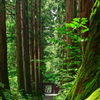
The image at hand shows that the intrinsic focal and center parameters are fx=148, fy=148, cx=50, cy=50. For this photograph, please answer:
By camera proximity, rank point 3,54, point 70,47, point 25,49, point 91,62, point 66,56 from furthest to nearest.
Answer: point 25,49 < point 66,56 < point 3,54 < point 70,47 < point 91,62

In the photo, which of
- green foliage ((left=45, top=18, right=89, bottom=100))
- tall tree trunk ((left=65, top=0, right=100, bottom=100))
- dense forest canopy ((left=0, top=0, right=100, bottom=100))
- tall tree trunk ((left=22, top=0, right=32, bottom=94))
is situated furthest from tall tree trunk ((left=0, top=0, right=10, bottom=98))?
tall tree trunk ((left=65, top=0, right=100, bottom=100))

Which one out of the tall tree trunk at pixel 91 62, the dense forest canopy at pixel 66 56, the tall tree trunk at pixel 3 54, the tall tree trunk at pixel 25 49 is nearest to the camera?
the tall tree trunk at pixel 91 62

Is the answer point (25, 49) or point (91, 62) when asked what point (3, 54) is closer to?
point (25, 49)

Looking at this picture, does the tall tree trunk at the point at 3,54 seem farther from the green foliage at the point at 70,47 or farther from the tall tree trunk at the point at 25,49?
the tall tree trunk at the point at 25,49

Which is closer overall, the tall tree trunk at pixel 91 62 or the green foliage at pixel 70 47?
the tall tree trunk at pixel 91 62

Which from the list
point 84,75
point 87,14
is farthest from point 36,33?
point 84,75

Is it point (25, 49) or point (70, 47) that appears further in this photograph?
point (25, 49)

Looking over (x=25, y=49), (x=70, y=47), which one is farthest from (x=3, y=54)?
(x=70, y=47)

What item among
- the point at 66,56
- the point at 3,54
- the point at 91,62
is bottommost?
the point at 66,56

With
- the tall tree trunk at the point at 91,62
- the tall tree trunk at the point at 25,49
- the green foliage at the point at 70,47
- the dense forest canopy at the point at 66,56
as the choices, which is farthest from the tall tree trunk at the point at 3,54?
the tall tree trunk at the point at 91,62

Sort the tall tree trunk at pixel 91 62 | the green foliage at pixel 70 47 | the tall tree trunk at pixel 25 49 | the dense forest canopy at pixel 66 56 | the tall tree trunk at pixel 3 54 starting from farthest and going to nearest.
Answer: the tall tree trunk at pixel 25 49, the tall tree trunk at pixel 3 54, the green foliage at pixel 70 47, the dense forest canopy at pixel 66 56, the tall tree trunk at pixel 91 62

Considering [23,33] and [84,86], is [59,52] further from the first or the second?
[84,86]

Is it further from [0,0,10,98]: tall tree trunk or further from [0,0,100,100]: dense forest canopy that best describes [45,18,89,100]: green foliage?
[0,0,10,98]: tall tree trunk

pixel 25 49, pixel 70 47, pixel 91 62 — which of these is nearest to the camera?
pixel 91 62
